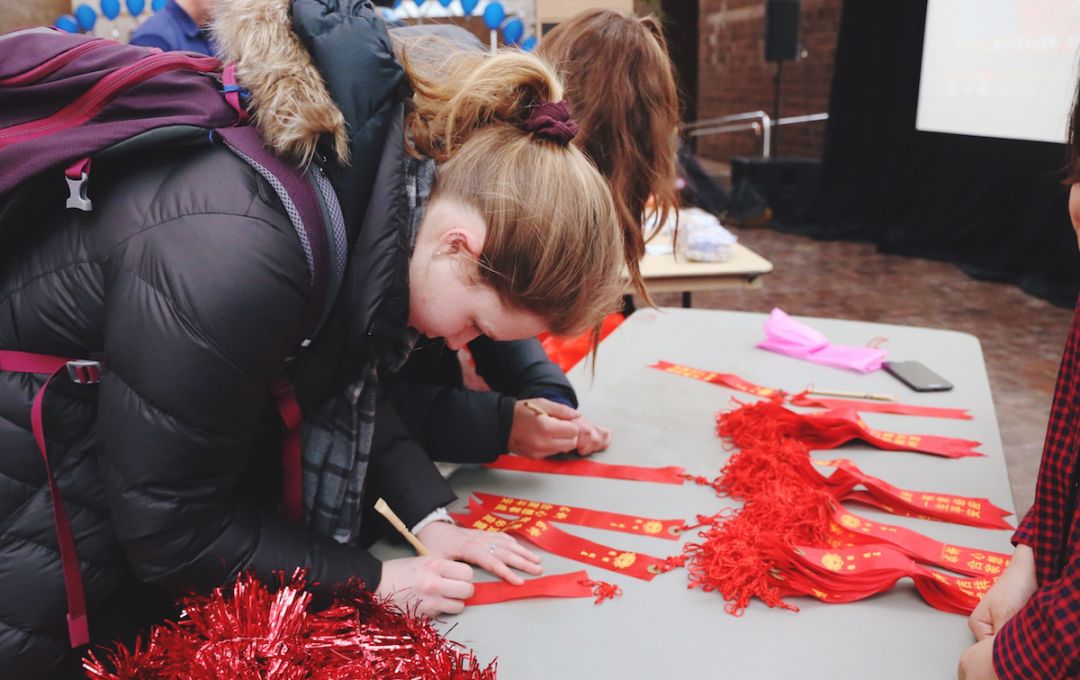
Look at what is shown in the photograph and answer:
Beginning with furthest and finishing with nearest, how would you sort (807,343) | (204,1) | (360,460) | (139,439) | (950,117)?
1. (950,117)
2. (204,1)
3. (807,343)
4. (360,460)
5. (139,439)

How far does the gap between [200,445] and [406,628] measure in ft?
0.82

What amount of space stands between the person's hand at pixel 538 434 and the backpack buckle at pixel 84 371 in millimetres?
577

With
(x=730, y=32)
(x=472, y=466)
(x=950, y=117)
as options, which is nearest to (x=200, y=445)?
(x=472, y=466)

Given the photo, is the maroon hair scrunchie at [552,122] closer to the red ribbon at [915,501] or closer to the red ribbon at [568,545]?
the red ribbon at [568,545]

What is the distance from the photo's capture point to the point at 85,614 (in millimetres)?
808

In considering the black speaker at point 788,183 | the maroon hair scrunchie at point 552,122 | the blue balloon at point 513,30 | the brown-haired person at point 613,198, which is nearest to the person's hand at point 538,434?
the brown-haired person at point 613,198

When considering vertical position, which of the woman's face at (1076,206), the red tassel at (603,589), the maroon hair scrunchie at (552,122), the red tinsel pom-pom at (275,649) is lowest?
the red tassel at (603,589)

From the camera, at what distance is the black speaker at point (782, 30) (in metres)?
5.90

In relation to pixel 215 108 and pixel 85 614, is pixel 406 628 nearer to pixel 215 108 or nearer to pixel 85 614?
pixel 85 614

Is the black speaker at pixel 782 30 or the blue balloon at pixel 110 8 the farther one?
the black speaker at pixel 782 30

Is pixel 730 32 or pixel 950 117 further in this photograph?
pixel 730 32

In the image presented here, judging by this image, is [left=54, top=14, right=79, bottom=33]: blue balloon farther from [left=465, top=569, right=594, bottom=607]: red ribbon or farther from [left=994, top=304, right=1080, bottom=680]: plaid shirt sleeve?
[left=994, top=304, right=1080, bottom=680]: plaid shirt sleeve

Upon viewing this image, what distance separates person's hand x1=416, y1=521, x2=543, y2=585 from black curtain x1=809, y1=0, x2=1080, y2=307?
3827mm

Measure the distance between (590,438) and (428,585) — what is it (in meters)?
0.41
